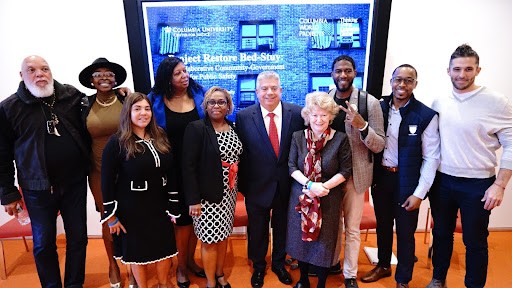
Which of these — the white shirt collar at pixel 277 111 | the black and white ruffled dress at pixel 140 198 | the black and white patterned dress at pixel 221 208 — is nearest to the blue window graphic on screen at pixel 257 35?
the white shirt collar at pixel 277 111

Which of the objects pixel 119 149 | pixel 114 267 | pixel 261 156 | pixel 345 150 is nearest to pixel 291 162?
pixel 261 156

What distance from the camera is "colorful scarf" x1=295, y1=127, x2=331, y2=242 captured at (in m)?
2.37

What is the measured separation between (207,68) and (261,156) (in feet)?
4.23

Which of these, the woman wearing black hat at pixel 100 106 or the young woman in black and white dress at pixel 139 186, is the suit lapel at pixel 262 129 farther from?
the woman wearing black hat at pixel 100 106

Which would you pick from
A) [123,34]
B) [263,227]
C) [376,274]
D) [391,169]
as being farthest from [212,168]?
[123,34]

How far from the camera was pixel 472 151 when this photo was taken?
2316 mm

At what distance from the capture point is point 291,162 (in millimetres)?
2484

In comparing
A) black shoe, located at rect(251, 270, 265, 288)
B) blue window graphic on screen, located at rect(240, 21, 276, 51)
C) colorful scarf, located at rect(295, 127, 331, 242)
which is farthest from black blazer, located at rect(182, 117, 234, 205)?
blue window graphic on screen, located at rect(240, 21, 276, 51)

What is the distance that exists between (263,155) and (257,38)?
135 cm

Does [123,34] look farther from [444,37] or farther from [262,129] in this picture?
[444,37]

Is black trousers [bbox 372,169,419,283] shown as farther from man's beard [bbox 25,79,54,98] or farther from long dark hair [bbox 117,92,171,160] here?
man's beard [bbox 25,79,54,98]

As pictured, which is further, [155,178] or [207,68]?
[207,68]

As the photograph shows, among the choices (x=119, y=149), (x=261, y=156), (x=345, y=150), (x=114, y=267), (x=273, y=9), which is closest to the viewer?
(x=119, y=149)

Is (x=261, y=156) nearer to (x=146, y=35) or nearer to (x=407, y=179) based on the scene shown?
(x=407, y=179)
